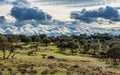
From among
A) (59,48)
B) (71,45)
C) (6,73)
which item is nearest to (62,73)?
(6,73)

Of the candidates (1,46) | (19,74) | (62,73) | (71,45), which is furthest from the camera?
(71,45)

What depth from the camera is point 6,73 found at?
71.6m

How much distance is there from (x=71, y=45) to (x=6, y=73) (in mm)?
104070

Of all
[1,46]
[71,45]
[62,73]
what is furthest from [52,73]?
[71,45]

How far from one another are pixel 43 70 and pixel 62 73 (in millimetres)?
4586

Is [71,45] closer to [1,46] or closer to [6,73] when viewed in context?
[1,46]

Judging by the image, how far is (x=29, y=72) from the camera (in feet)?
243

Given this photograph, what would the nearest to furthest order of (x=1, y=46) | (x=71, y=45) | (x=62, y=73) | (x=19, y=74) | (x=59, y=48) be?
(x=19, y=74) < (x=62, y=73) < (x=1, y=46) < (x=71, y=45) < (x=59, y=48)

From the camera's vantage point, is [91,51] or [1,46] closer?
[1,46]

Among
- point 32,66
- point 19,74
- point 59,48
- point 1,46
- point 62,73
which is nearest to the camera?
point 19,74

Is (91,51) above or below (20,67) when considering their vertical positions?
below

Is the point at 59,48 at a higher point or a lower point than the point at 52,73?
lower

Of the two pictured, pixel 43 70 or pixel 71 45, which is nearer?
pixel 43 70

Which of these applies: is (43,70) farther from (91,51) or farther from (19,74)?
(91,51)
